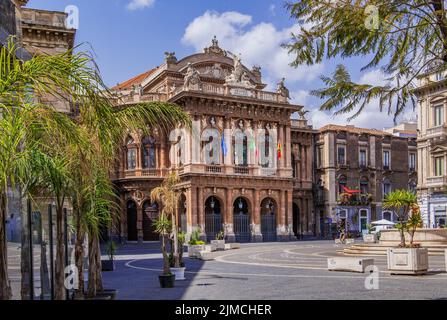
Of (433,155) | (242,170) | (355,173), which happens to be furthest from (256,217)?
(355,173)

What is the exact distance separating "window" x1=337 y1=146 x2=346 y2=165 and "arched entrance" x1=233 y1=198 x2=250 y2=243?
48.4 ft

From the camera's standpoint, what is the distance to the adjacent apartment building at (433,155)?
46781 mm

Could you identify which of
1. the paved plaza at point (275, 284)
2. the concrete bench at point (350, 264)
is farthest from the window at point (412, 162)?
the concrete bench at point (350, 264)

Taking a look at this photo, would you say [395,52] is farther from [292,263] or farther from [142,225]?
[142,225]

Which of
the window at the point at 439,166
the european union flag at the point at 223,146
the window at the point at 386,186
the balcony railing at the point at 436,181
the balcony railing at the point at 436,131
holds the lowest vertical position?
the window at the point at 386,186

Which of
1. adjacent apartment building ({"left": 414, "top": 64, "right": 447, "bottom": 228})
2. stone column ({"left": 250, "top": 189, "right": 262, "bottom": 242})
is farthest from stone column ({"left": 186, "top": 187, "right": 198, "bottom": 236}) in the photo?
adjacent apartment building ({"left": 414, "top": 64, "right": 447, "bottom": 228})

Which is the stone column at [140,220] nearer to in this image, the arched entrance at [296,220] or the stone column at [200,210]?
the stone column at [200,210]

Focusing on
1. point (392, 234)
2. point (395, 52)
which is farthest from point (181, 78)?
point (395, 52)

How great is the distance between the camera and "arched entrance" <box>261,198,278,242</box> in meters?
49.9

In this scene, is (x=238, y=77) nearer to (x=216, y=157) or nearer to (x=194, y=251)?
(x=216, y=157)

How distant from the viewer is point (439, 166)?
47594 mm

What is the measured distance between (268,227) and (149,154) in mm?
12150

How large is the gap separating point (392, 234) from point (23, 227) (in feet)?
76.8

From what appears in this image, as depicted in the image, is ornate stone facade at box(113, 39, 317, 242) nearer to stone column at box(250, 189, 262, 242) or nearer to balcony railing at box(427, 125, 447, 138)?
stone column at box(250, 189, 262, 242)
